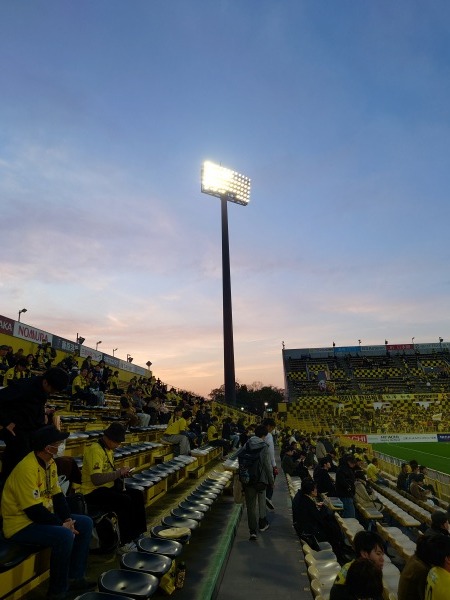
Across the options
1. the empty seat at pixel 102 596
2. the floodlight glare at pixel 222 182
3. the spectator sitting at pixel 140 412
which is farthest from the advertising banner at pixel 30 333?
the floodlight glare at pixel 222 182

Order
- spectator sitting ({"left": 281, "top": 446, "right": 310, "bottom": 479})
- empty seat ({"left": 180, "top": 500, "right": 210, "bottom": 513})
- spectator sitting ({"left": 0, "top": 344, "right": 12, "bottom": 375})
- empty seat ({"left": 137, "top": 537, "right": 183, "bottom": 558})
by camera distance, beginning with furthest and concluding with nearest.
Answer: spectator sitting ({"left": 281, "top": 446, "right": 310, "bottom": 479}), spectator sitting ({"left": 0, "top": 344, "right": 12, "bottom": 375}), empty seat ({"left": 180, "top": 500, "right": 210, "bottom": 513}), empty seat ({"left": 137, "top": 537, "right": 183, "bottom": 558})

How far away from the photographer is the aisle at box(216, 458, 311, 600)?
3.83m

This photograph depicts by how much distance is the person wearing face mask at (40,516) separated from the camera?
9.24 ft

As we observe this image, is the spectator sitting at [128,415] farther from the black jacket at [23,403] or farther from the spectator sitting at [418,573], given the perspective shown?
the spectator sitting at [418,573]

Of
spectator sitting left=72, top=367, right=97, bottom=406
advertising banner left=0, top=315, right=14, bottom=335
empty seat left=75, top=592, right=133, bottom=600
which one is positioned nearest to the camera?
empty seat left=75, top=592, right=133, bottom=600

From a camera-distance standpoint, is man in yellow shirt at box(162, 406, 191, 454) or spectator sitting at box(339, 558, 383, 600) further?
man in yellow shirt at box(162, 406, 191, 454)

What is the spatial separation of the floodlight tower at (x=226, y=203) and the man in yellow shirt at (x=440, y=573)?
100 ft

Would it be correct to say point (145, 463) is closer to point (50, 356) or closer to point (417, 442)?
point (50, 356)

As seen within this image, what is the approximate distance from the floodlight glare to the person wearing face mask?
3574 centimetres

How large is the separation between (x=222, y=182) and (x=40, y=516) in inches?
1454

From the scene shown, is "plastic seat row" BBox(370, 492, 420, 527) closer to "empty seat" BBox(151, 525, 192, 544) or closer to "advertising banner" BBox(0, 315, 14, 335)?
"empty seat" BBox(151, 525, 192, 544)

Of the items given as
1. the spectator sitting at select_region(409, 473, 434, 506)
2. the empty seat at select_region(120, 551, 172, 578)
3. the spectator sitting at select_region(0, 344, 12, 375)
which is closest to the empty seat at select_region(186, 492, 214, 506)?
the empty seat at select_region(120, 551, 172, 578)

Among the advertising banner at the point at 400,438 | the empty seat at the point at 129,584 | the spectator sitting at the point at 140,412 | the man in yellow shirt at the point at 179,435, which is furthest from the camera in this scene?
the advertising banner at the point at 400,438

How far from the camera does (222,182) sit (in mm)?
37438
